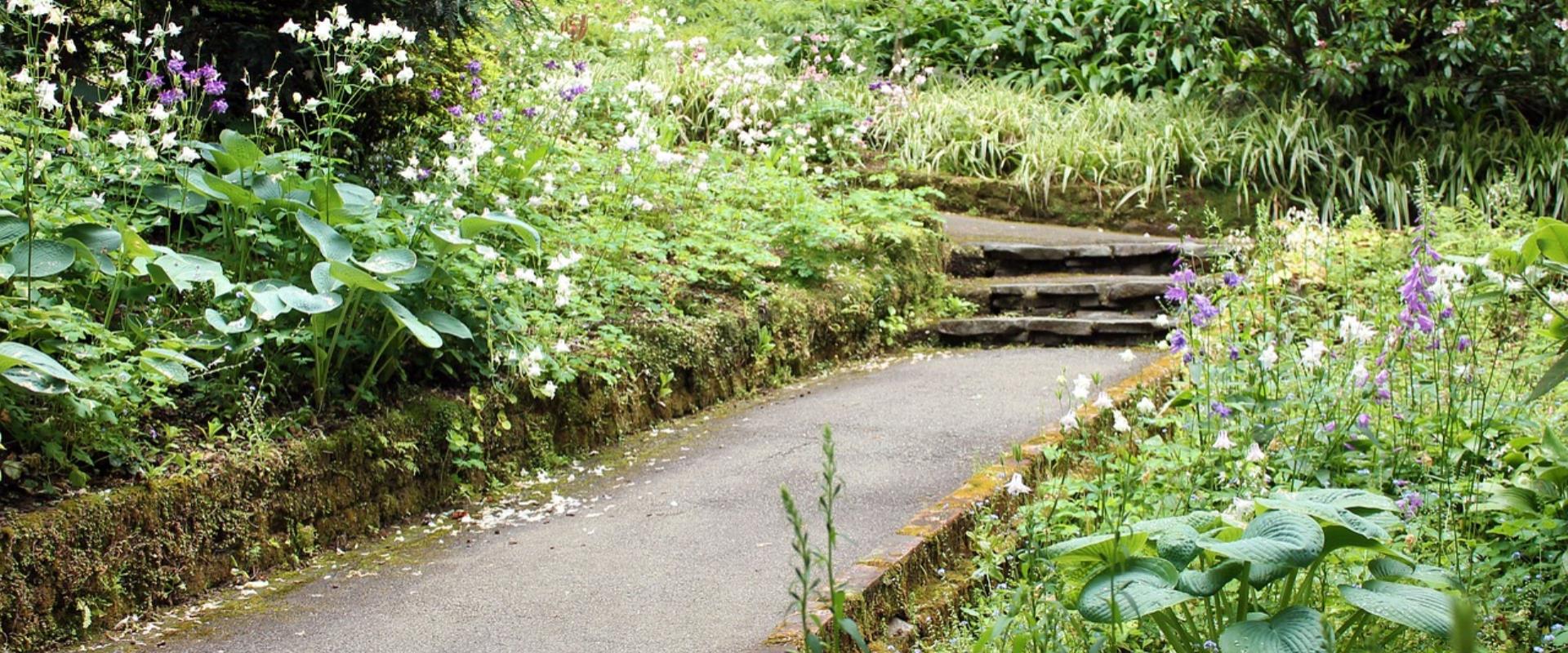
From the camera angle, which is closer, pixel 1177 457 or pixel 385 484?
pixel 1177 457

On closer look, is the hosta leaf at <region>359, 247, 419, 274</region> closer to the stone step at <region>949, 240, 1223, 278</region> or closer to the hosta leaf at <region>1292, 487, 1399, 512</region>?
the hosta leaf at <region>1292, 487, 1399, 512</region>

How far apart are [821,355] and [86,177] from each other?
11.6 ft

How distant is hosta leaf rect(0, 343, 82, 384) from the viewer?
309cm

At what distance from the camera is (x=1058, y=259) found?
8172 mm

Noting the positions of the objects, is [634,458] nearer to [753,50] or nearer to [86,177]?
[86,177]

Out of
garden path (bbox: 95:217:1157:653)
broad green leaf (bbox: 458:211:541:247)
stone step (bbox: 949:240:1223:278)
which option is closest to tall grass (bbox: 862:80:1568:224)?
stone step (bbox: 949:240:1223:278)

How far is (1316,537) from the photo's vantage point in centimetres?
225

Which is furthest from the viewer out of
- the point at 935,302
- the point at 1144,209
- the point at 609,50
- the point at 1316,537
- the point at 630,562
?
the point at 609,50

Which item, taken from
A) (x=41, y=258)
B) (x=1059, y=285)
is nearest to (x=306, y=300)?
(x=41, y=258)

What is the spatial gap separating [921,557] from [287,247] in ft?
7.58

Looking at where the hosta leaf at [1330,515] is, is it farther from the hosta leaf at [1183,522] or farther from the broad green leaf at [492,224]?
the broad green leaf at [492,224]

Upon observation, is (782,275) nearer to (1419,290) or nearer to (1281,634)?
(1419,290)

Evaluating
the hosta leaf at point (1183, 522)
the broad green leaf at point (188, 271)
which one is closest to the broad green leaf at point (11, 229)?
the broad green leaf at point (188, 271)

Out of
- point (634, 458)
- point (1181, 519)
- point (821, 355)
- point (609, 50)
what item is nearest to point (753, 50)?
point (609, 50)
